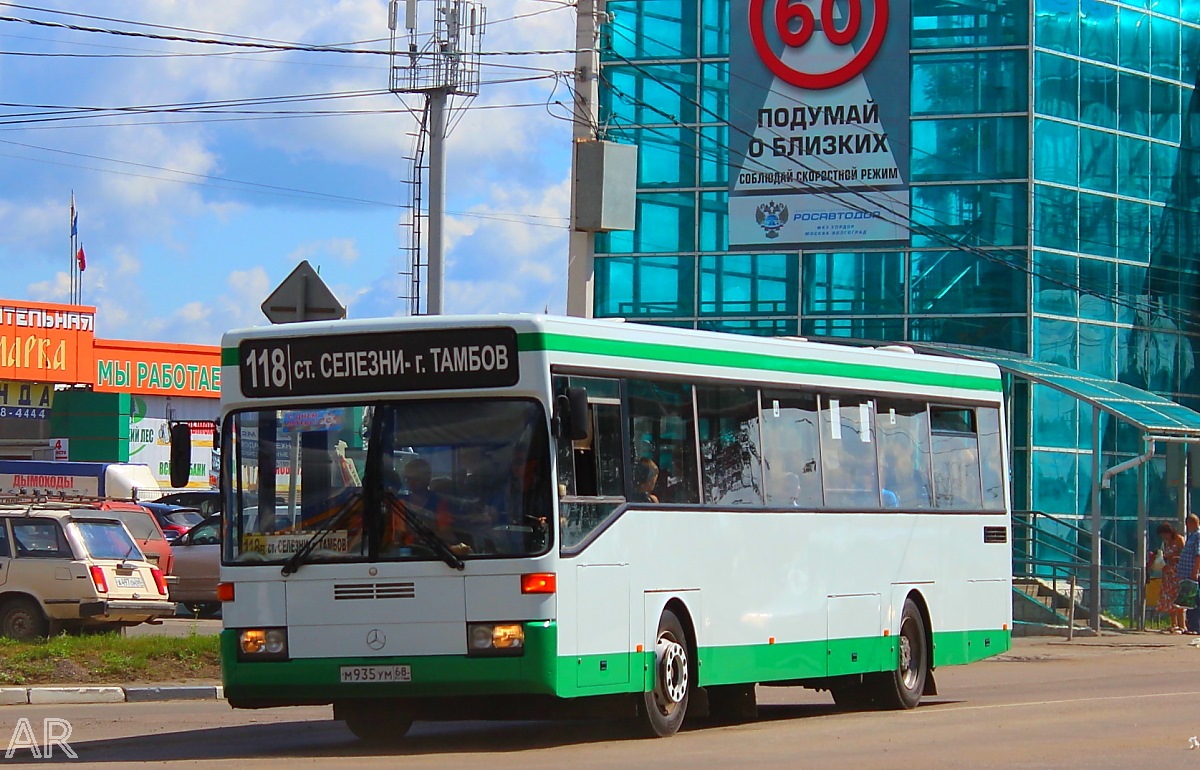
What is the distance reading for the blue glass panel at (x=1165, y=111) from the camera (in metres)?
40.7

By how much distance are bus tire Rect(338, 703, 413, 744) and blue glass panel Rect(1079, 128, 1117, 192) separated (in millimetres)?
27843

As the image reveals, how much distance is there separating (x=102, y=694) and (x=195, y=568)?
11.5 metres

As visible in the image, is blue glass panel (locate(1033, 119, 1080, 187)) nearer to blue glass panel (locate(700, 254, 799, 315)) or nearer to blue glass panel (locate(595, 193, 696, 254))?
blue glass panel (locate(700, 254, 799, 315))

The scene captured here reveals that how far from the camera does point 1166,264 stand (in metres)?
40.8

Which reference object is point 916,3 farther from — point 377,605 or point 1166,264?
point 377,605

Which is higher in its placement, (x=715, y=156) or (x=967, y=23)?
(x=967, y=23)

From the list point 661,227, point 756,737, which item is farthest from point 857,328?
point 756,737

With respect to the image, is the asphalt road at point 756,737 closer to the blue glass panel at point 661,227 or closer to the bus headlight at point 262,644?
the bus headlight at point 262,644

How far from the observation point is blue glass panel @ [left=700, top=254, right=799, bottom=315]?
4034cm

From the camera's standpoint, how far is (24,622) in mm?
22828

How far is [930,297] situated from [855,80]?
4481mm

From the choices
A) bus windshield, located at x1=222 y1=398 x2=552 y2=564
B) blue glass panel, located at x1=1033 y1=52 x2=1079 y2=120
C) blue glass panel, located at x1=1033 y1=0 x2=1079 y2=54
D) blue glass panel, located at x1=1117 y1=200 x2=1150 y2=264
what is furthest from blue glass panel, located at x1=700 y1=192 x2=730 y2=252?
bus windshield, located at x1=222 y1=398 x2=552 y2=564

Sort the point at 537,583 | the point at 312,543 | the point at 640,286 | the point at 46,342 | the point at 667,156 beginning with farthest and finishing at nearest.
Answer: the point at 46,342 < the point at 640,286 < the point at 667,156 < the point at 312,543 < the point at 537,583

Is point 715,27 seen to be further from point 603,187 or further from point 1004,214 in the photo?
point 603,187
